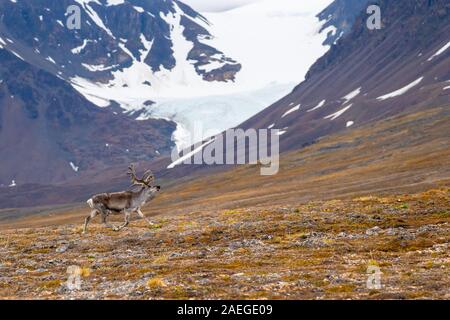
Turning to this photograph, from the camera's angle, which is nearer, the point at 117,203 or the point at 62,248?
the point at 62,248

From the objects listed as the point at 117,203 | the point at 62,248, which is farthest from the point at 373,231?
the point at 62,248

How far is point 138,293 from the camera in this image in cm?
2295

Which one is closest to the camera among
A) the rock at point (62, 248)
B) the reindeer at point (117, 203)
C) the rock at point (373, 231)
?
the rock at point (373, 231)

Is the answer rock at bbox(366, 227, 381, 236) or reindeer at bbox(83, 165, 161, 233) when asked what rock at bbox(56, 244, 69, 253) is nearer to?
reindeer at bbox(83, 165, 161, 233)

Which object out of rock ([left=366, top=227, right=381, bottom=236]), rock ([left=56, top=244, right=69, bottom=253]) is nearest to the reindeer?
rock ([left=56, top=244, right=69, bottom=253])

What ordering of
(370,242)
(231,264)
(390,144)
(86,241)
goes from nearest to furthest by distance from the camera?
(231,264)
(370,242)
(86,241)
(390,144)

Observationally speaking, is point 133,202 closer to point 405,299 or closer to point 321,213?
point 321,213

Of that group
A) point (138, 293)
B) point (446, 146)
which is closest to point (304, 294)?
point (138, 293)

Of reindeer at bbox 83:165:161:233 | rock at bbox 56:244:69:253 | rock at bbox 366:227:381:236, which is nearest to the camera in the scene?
rock at bbox 366:227:381:236

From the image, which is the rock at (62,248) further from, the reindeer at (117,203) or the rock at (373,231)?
the rock at (373,231)

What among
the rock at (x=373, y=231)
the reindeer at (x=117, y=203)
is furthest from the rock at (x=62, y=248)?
the rock at (x=373, y=231)

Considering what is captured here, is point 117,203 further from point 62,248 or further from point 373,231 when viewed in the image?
point 373,231

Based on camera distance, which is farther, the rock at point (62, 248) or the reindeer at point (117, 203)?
the reindeer at point (117, 203)
